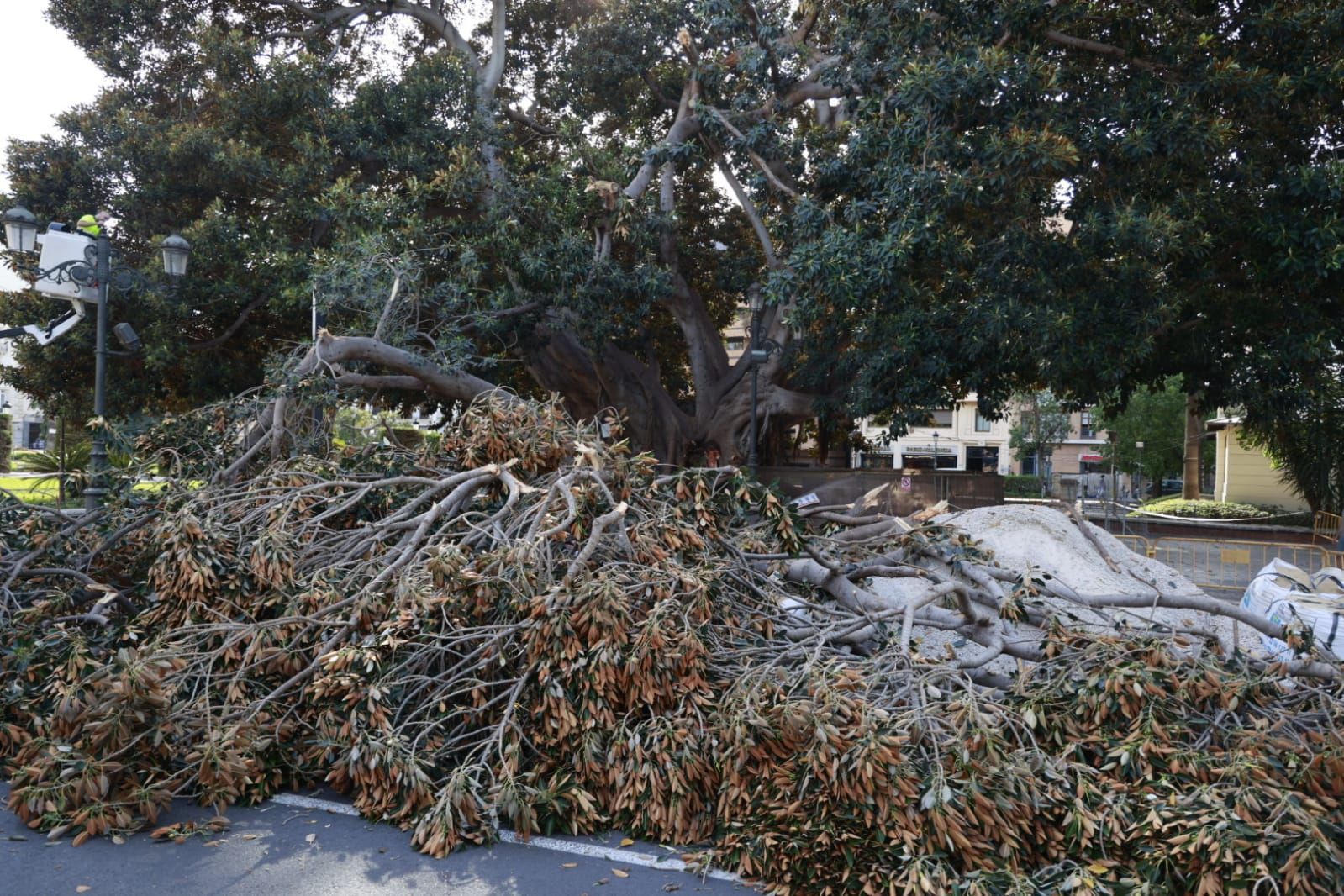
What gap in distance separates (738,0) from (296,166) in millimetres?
7347

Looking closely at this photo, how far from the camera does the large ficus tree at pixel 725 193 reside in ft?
35.3

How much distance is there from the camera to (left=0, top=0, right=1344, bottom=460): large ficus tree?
10.8 m

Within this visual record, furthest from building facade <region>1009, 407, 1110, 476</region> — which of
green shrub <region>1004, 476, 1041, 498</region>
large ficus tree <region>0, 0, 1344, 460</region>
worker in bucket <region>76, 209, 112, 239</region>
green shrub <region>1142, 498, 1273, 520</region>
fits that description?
worker in bucket <region>76, 209, 112, 239</region>

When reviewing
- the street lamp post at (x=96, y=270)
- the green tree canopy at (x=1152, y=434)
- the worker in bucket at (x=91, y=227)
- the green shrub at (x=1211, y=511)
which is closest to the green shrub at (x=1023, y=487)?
the green tree canopy at (x=1152, y=434)

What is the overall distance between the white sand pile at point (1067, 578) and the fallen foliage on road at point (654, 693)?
0.32 ft

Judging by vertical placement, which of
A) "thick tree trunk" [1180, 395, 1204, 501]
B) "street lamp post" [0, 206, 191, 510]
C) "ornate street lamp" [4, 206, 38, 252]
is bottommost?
"thick tree trunk" [1180, 395, 1204, 501]

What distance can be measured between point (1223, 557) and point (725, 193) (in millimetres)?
11218

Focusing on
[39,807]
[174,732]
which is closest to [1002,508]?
[174,732]

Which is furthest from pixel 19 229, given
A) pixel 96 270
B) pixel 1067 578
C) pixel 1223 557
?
pixel 1223 557

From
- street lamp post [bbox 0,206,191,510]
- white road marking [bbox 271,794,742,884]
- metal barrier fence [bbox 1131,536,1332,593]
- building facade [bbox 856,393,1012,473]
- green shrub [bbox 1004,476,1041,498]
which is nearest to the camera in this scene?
white road marking [bbox 271,794,742,884]

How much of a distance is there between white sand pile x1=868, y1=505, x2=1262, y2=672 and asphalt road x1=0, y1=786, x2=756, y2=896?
7.87 ft

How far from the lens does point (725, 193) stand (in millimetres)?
19266

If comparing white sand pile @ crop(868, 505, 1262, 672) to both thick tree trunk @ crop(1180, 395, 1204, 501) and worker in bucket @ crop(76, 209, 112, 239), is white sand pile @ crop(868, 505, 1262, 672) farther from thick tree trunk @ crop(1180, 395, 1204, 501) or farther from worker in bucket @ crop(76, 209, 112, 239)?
thick tree trunk @ crop(1180, 395, 1204, 501)

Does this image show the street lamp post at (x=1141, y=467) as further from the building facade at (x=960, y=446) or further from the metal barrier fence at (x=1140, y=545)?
the metal barrier fence at (x=1140, y=545)
